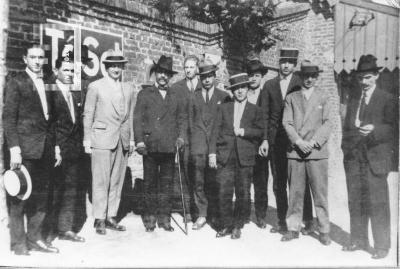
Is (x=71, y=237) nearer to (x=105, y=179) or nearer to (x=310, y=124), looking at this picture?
(x=105, y=179)

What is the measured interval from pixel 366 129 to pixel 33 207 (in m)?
3.64

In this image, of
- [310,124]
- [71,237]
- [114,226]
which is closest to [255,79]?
[310,124]

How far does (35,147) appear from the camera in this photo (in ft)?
13.5

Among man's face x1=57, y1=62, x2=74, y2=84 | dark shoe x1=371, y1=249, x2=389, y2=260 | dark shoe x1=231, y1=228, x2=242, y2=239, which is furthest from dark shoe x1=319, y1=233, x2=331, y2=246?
man's face x1=57, y1=62, x2=74, y2=84

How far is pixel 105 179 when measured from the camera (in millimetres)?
4668

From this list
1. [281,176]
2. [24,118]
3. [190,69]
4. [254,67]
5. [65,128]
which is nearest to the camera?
[24,118]

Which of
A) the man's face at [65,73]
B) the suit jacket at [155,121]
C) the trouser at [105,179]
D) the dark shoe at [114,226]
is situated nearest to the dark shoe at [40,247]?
the trouser at [105,179]

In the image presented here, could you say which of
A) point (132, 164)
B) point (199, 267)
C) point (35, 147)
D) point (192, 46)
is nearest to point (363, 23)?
point (192, 46)

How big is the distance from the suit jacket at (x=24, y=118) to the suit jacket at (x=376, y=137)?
10.8 ft

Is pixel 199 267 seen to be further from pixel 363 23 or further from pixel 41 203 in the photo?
pixel 363 23

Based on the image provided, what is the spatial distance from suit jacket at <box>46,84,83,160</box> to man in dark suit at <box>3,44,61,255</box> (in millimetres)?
116

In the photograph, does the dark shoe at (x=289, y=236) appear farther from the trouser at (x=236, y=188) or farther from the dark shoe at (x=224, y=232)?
the dark shoe at (x=224, y=232)

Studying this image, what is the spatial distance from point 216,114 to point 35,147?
210 cm

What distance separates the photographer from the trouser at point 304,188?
4514 millimetres
